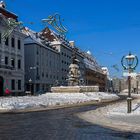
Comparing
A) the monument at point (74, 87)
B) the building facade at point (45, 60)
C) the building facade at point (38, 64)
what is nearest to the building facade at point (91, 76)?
the building facade at point (45, 60)

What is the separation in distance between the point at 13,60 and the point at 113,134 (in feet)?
164

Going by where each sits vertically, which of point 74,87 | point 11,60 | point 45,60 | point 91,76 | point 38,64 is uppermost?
point 45,60

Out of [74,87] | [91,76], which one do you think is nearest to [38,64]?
[74,87]

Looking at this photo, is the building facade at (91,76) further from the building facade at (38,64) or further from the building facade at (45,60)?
the building facade at (38,64)

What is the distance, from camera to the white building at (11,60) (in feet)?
185

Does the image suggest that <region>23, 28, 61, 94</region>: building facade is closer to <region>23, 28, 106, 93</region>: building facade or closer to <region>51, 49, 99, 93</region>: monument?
<region>23, 28, 106, 93</region>: building facade

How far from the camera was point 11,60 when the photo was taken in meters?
60.0

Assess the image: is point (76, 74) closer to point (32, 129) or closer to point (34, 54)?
point (34, 54)

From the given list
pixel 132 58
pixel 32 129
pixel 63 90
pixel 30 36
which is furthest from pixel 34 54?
pixel 32 129

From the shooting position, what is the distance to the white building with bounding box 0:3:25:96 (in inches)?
2221

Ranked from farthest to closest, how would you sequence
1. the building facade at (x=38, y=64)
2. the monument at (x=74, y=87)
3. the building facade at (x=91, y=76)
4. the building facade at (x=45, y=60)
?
the building facade at (x=91, y=76), the building facade at (x=45, y=60), the building facade at (x=38, y=64), the monument at (x=74, y=87)

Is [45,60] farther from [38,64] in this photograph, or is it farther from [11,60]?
[11,60]

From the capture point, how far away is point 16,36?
61.3m

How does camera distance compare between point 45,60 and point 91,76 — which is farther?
point 91,76
